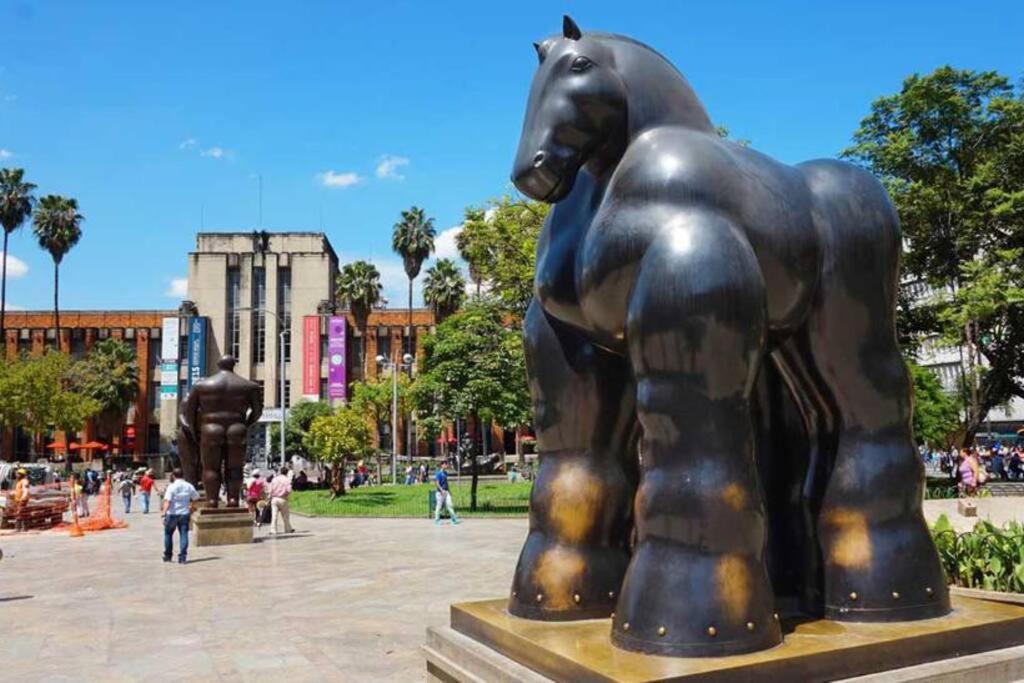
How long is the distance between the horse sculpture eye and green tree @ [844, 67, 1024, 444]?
22323mm

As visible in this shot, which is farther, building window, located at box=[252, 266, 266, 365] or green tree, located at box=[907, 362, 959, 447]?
building window, located at box=[252, 266, 266, 365]

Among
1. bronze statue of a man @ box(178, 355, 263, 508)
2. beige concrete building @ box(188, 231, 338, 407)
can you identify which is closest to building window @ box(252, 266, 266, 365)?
beige concrete building @ box(188, 231, 338, 407)

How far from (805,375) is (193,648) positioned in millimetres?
6331

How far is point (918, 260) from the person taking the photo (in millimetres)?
25812

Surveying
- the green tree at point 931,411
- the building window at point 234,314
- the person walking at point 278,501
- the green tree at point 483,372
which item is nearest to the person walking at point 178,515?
the person walking at point 278,501

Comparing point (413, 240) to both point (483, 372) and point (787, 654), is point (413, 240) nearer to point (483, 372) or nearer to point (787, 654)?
point (483, 372)

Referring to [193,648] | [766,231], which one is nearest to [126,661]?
[193,648]

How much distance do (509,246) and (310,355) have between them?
40.9m

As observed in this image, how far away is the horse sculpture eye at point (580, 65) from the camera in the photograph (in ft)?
12.8

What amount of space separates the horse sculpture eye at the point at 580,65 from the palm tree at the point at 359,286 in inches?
2382

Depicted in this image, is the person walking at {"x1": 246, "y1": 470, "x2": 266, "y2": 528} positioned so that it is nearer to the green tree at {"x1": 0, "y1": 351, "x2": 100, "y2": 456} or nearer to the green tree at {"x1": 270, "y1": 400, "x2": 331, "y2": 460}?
the green tree at {"x1": 0, "y1": 351, "x2": 100, "y2": 456}

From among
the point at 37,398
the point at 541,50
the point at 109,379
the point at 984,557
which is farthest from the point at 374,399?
the point at 541,50

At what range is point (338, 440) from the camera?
98.3ft

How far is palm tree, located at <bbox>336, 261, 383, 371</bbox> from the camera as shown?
6331 centimetres
